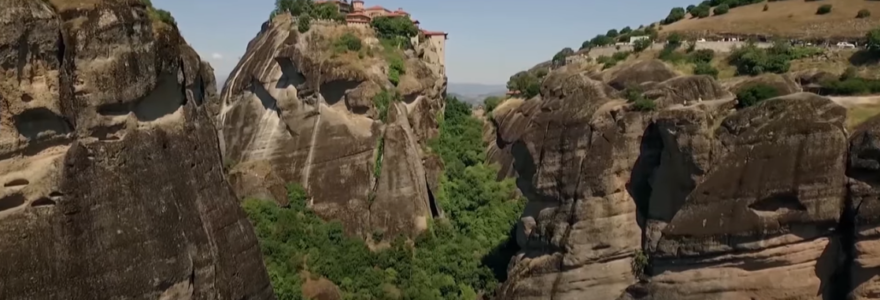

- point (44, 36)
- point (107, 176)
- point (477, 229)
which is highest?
point (44, 36)

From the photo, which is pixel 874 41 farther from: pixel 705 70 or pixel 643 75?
pixel 643 75

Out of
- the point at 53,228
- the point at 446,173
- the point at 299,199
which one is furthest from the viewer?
the point at 446,173

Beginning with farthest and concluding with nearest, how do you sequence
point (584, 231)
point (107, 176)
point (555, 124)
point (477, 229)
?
point (477, 229) → point (555, 124) → point (584, 231) → point (107, 176)

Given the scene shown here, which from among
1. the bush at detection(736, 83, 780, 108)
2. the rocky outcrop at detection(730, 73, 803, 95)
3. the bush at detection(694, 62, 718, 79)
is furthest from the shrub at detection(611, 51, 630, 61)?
the bush at detection(736, 83, 780, 108)

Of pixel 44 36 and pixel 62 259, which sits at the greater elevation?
pixel 44 36

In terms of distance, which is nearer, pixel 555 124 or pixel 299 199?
pixel 555 124

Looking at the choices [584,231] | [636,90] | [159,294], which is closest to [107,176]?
[159,294]

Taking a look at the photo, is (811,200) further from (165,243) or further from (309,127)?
(309,127)

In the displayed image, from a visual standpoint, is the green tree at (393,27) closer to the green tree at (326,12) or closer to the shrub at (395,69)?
the green tree at (326,12)
